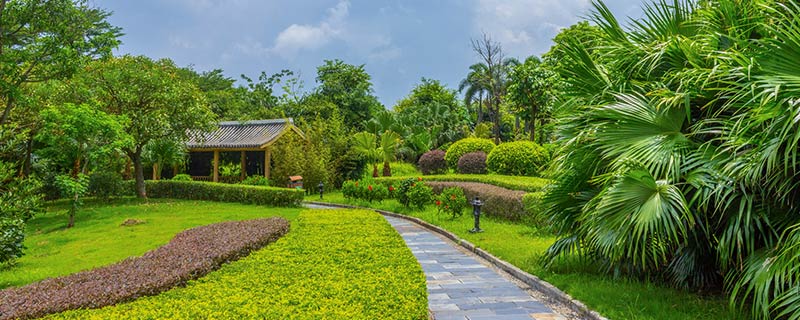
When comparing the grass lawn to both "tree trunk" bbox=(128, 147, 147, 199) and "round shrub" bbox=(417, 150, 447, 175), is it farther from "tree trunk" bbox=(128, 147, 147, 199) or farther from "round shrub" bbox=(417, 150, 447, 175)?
"tree trunk" bbox=(128, 147, 147, 199)

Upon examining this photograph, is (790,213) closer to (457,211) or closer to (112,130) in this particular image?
(457,211)

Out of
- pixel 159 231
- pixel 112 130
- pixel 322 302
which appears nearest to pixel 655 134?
pixel 322 302

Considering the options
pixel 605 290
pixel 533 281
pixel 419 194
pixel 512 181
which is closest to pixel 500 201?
pixel 512 181

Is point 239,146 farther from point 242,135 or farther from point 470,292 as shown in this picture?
point 470,292

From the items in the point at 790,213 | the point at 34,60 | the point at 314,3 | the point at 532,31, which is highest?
the point at 532,31

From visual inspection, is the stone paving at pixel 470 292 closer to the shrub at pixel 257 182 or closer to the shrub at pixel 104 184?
the shrub at pixel 257 182

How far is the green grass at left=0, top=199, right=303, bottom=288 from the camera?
25.3ft

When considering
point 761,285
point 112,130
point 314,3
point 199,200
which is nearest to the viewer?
point 761,285

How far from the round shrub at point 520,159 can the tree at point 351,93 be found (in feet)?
48.8

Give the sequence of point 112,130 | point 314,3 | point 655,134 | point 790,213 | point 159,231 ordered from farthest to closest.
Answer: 1. point 112,130
2. point 159,231
3. point 314,3
4. point 655,134
5. point 790,213

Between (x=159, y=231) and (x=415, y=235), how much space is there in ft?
19.5

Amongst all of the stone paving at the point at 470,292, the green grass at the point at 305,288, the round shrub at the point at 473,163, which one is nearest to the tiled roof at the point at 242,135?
the round shrub at the point at 473,163

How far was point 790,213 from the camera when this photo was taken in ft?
13.5

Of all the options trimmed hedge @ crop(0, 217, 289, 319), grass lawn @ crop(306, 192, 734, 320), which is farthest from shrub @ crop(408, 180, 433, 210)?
trimmed hedge @ crop(0, 217, 289, 319)
